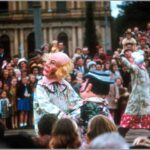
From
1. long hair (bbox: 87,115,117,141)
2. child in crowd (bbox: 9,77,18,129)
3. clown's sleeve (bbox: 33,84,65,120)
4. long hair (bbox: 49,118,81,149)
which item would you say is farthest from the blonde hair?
child in crowd (bbox: 9,77,18,129)

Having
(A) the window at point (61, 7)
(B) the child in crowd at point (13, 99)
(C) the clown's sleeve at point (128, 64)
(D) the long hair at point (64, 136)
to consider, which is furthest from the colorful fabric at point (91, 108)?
(A) the window at point (61, 7)

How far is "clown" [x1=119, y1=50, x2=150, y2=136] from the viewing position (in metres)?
9.13

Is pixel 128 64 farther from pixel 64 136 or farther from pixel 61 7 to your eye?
pixel 61 7

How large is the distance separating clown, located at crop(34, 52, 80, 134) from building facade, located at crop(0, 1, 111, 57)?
17.9 meters

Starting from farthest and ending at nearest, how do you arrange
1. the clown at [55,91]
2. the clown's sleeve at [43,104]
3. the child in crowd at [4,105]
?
the child in crowd at [4,105] → the clown at [55,91] → the clown's sleeve at [43,104]

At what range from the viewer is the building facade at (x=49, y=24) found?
26656 millimetres

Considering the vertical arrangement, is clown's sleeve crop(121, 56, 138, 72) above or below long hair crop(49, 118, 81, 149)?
above

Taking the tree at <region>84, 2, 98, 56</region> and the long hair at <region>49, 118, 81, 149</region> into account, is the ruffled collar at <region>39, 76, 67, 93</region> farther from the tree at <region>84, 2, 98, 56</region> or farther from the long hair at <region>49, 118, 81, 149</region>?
the tree at <region>84, 2, 98, 56</region>

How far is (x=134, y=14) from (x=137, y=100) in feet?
55.6

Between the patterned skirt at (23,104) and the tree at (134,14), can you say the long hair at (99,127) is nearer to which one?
the patterned skirt at (23,104)

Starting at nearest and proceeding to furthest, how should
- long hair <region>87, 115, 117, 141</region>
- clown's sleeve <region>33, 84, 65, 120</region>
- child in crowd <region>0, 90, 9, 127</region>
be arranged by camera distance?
long hair <region>87, 115, 117, 141</region> → clown's sleeve <region>33, 84, 65, 120</region> → child in crowd <region>0, 90, 9, 127</region>

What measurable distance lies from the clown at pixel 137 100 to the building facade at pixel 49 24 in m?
15.0

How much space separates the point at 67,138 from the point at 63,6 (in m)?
26.1

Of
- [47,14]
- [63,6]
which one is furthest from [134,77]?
[63,6]
